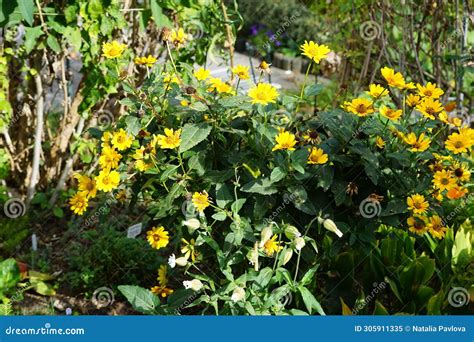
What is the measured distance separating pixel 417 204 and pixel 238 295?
0.66m

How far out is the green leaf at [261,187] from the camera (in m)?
2.20

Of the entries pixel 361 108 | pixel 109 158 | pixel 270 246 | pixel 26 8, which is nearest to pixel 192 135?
pixel 109 158

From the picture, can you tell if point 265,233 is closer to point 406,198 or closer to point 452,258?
point 406,198

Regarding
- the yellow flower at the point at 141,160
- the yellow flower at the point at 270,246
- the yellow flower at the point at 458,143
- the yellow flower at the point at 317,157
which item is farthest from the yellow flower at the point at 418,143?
the yellow flower at the point at 141,160

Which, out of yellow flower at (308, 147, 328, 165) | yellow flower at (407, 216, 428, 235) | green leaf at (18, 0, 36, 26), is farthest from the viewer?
green leaf at (18, 0, 36, 26)

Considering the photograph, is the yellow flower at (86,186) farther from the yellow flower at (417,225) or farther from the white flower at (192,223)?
the yellow flower at (417,225)

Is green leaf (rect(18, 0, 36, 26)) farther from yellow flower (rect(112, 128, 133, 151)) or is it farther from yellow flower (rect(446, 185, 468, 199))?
yellow flower (rect(446, 185, 468, 199))

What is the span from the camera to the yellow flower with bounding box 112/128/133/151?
7.51 feet

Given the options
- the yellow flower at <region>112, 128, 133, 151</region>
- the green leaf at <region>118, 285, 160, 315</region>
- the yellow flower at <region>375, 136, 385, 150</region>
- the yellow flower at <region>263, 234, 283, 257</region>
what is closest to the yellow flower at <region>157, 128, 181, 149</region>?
the yellow flower at <region>112, 128, 133, 151</region>

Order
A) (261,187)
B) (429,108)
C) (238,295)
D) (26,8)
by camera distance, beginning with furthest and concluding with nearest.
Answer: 1. (26,8)
2. (429,108)
3. (261,187)
4. (238,295)

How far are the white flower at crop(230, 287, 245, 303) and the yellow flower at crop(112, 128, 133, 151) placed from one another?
601 mm

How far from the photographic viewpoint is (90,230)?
3455 mm

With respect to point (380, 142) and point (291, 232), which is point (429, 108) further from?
point (291, 232)

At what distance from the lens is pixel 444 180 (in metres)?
2.24
